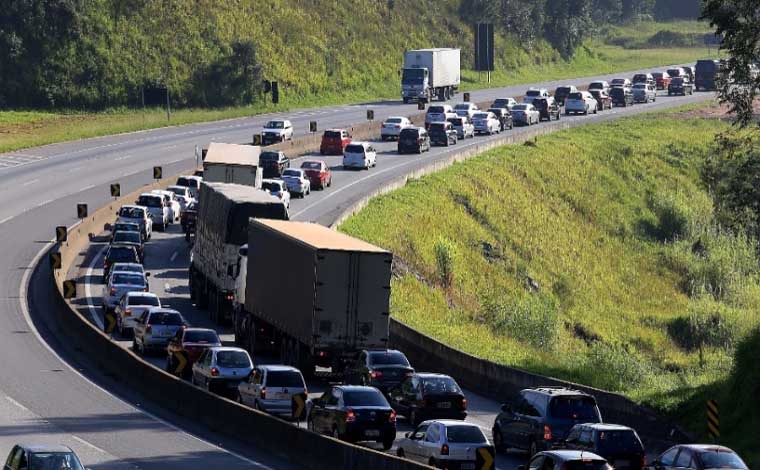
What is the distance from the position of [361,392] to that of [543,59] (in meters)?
143

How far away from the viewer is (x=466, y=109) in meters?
119

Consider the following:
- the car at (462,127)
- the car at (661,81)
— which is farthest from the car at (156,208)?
the car at (661,81)

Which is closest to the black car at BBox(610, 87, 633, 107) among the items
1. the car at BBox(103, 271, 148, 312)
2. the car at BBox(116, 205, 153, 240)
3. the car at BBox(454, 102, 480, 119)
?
the car at BBox(454, 102, 480, 119)

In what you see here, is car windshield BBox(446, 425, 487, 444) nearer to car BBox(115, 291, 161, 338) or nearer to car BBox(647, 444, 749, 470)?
car BBox(647, 444, 749, 470)

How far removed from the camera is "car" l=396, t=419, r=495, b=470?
32.8 m

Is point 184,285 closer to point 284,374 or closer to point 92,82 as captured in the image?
point 284,374

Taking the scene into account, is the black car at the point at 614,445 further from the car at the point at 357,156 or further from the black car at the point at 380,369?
the car at the point at 357,156

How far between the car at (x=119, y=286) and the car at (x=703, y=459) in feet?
97.3

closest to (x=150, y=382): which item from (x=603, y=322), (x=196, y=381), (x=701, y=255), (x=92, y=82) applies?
(x=196, y=381)

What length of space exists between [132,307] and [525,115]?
69618 mm

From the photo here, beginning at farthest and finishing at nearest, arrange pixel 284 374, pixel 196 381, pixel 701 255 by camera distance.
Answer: pixel 701 255 < pixel 196 381 < pixel 284 374

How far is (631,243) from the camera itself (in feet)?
323

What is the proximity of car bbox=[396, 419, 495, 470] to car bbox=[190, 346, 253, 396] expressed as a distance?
986cm

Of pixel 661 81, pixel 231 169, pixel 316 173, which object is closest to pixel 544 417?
pixel 231 169
